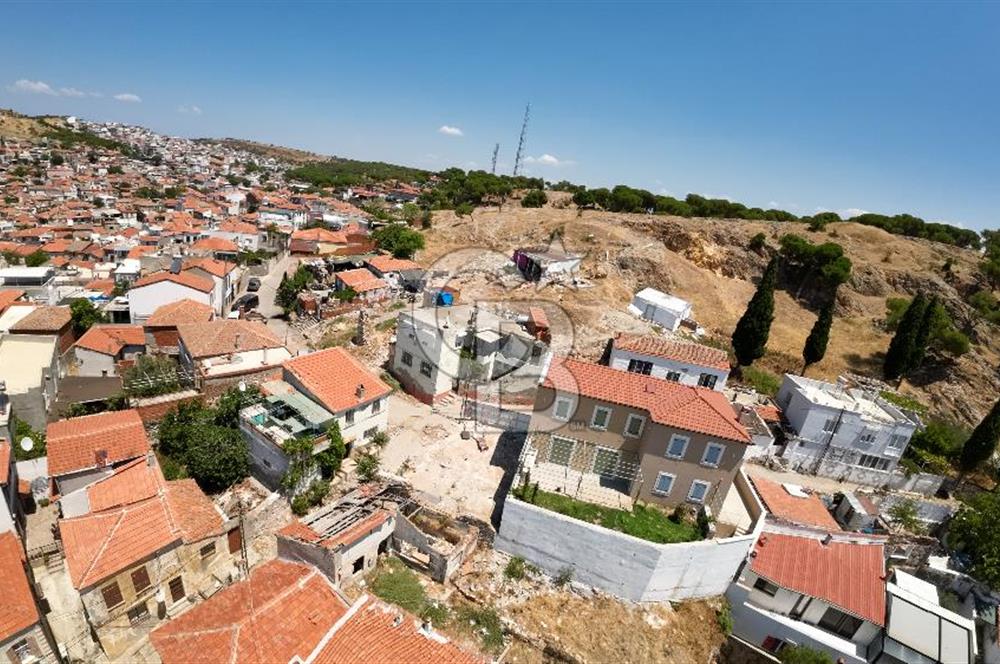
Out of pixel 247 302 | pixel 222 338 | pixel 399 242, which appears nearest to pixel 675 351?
pixel 222 338

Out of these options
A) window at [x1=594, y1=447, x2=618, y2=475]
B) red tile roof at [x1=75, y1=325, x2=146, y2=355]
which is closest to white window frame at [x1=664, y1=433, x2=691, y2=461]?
window at [x1=594, y1=447, x2=618, y2=475]

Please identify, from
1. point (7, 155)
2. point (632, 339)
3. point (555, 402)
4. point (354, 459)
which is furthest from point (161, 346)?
point (7, 155)

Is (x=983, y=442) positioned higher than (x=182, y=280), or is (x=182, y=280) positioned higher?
(x=983, y=442)

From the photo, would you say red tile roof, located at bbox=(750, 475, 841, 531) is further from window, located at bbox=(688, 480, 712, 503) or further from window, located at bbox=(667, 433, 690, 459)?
window, located at bbox=(667, 433, 690, 459)

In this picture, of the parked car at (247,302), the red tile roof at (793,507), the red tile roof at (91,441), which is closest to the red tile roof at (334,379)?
the red tile roof at (91,441)

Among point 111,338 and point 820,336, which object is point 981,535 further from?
point 111,338

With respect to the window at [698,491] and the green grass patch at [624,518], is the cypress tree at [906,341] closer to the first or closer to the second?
the window at [698,491]
